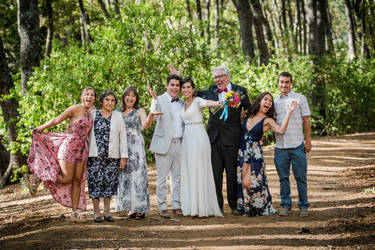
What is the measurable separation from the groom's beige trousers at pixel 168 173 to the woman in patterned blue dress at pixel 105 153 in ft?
2.12

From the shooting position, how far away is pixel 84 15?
18.0m

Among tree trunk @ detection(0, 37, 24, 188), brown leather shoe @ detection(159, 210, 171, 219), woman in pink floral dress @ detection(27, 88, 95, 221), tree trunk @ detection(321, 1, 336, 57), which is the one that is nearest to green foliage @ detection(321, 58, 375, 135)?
tree trunk @ detection(321, 1, 336, 57)

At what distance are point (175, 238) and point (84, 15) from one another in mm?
14903

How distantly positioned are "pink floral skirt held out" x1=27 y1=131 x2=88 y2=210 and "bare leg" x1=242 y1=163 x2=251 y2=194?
256 cm

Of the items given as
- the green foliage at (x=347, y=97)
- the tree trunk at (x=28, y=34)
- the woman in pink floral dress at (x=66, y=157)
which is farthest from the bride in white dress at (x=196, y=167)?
the green foliage at (x=347, y=97)

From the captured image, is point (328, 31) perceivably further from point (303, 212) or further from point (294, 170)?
point (303, 212)

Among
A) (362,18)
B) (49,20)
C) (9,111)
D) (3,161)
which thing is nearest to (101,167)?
(9,111)

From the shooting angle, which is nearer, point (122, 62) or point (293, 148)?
point (293, 148)

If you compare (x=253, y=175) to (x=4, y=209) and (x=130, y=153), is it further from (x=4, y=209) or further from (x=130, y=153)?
(x=4, y=209)

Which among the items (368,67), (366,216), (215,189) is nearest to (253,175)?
(215,189)

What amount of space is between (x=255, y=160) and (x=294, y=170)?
0.65 metres

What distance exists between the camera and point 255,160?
6.48m

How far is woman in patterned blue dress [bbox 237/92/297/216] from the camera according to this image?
641 cm

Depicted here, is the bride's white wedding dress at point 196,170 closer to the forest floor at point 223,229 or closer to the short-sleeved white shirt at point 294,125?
the forest floor at point 223,229
